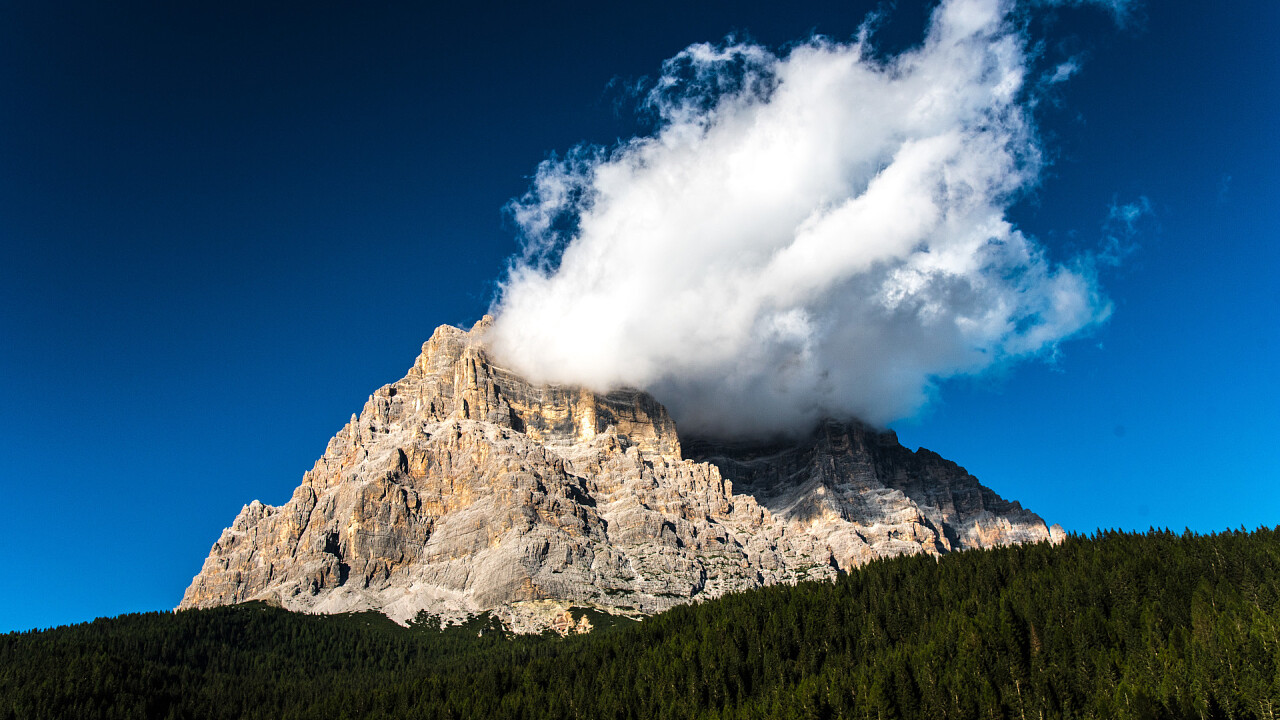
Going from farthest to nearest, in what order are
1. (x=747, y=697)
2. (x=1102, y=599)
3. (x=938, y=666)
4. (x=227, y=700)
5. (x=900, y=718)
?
1. (x=227, y=700)
2. (x=747, y=697)
3. (x=1102, y=599)
4. (x=938, y=666)
5. (x=900, y=718)

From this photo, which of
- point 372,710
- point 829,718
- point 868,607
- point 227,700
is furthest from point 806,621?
point 227,700

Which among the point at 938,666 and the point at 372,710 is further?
the point at 372,710

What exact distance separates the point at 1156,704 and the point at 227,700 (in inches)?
7465

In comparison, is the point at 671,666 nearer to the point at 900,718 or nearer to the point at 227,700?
the point at 900,718

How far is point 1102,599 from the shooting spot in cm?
→ 13425

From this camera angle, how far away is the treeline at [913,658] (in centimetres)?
10825

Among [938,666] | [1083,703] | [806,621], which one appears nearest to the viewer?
[1083,703]

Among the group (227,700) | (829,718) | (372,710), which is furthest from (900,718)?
(227,700)

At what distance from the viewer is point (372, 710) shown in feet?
563

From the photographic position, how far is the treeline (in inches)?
4262

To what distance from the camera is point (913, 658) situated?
130 metres

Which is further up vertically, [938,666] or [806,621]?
[806,621]

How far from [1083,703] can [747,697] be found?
5891 centimetres

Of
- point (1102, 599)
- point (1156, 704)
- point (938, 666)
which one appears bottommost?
point (1156, 704)
